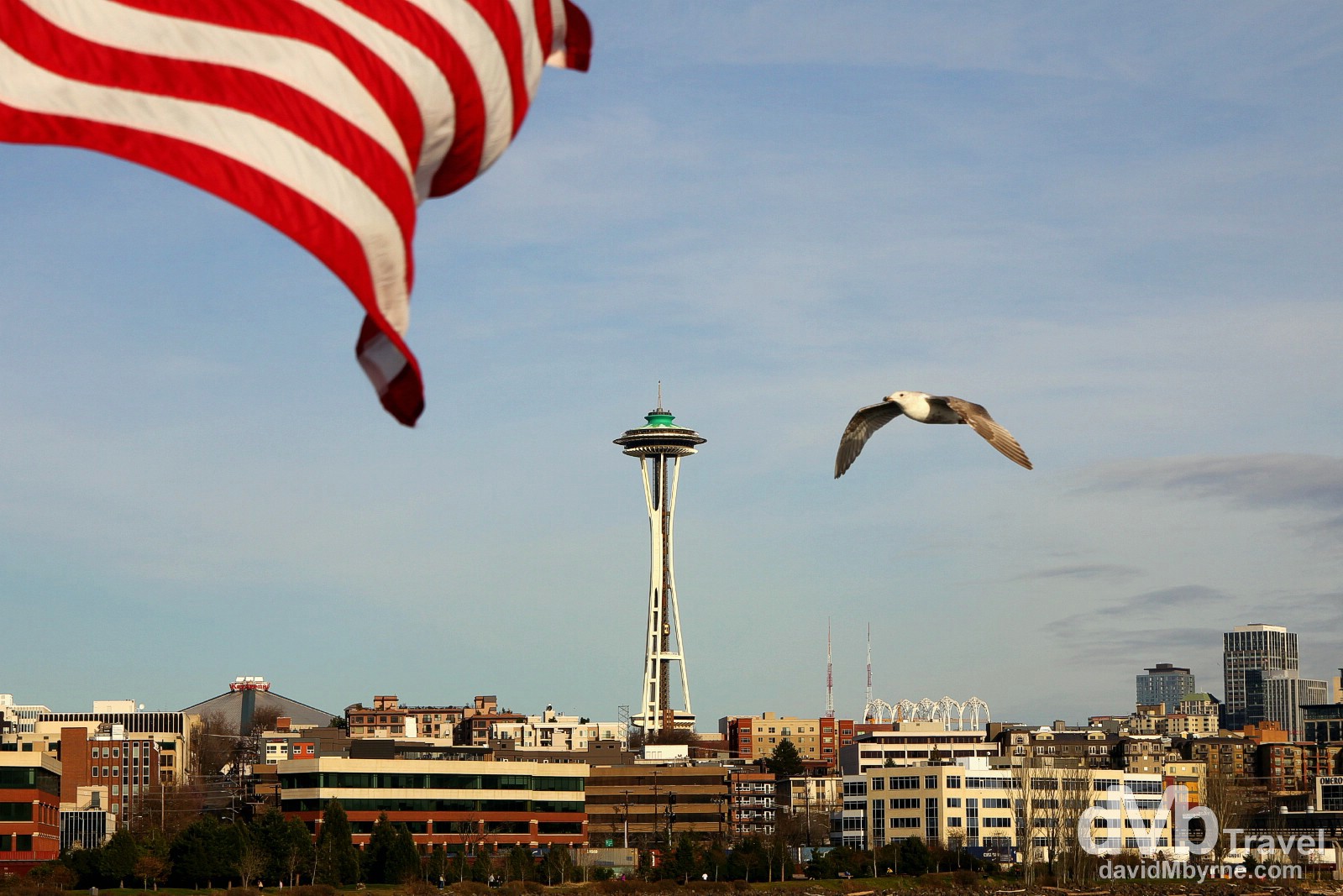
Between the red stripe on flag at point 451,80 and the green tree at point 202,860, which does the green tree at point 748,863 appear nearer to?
the green tree at point 202,860

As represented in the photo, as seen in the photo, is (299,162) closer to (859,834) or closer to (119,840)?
(119,840)

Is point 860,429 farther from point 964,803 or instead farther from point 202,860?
point 964,803

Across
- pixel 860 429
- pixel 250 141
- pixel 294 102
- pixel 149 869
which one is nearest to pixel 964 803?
pixel 149 869

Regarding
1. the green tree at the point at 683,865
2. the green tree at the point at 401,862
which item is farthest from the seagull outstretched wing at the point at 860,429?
the green tree at the point at 683,865

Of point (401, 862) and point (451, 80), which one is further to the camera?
point (401, 862)

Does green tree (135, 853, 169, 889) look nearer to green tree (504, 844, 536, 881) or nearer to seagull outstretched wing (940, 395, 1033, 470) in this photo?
green tree (504, 844, 536, 881)

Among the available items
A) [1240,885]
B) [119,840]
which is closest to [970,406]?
[119,840]

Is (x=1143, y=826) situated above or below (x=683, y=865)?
above

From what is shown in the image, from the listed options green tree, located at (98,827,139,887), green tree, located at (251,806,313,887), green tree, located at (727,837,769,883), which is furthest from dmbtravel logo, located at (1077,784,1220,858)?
green tree, located at (98,827,139,887)
